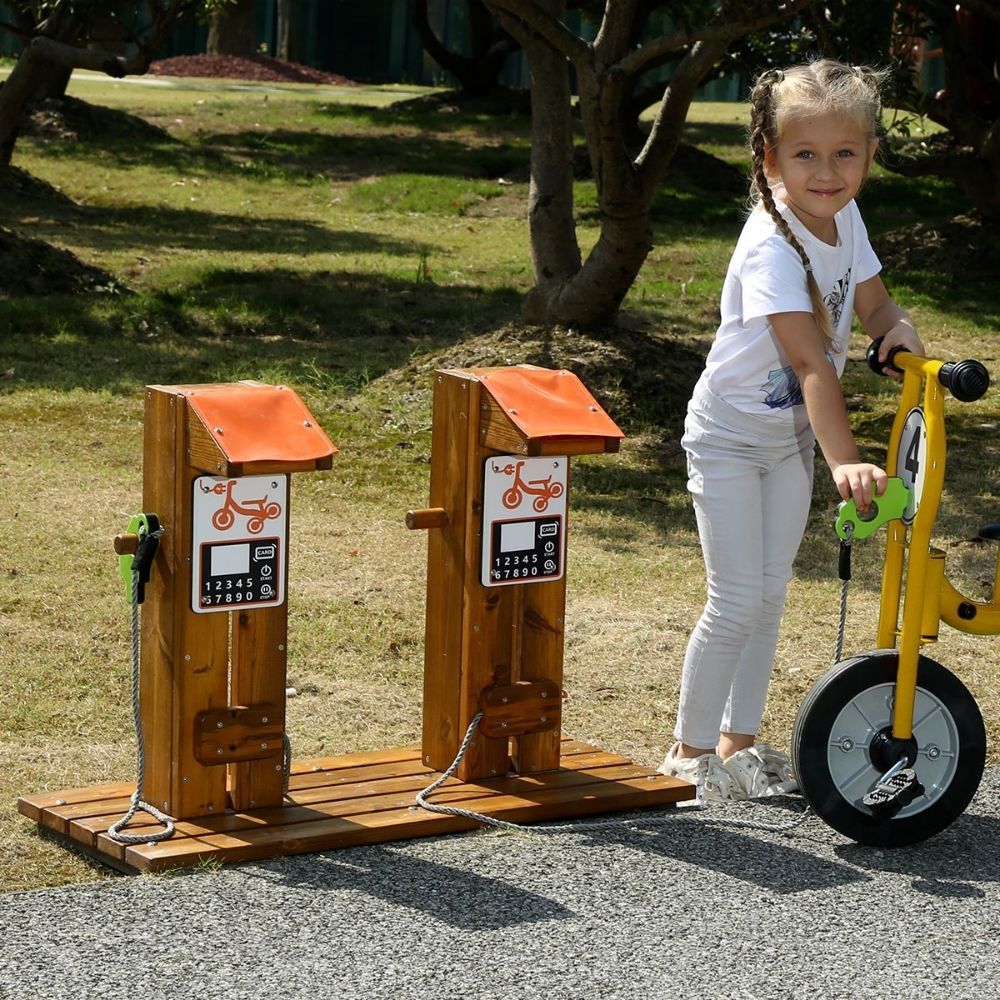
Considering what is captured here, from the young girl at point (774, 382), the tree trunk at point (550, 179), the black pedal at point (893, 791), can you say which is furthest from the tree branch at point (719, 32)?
the black pedal at point (893, 791)

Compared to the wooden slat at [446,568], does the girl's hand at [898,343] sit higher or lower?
higher

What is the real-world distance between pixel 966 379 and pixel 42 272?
364 inches

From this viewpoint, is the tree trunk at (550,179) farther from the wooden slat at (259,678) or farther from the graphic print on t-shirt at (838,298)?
the wooden slat at (259,678)

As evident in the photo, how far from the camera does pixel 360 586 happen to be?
6551 mm

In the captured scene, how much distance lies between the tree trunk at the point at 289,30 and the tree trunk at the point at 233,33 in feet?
4.44

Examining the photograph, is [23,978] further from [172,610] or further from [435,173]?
[435,173]

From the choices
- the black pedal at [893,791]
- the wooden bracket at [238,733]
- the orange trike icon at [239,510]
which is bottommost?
the black pedal at [893,791]

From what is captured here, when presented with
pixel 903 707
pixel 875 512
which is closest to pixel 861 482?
pixel 875 512

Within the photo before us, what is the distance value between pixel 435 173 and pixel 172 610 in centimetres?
1492

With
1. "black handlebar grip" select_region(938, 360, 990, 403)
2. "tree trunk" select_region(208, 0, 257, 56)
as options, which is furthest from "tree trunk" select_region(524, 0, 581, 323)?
"tree trunk" select_region(208, 0, 257, 56)

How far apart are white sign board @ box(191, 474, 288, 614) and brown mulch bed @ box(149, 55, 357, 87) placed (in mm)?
26195

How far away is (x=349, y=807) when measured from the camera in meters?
4.20

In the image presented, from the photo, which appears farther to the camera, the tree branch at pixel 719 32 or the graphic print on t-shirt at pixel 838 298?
the tree branch at pixel 719 32

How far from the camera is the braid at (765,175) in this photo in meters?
4.07
